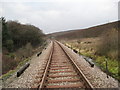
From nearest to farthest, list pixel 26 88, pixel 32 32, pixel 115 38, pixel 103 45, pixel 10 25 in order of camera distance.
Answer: pixel 26 88
pixel 115 38
pixel 103 45
pixel 10 25
pixel 32 32

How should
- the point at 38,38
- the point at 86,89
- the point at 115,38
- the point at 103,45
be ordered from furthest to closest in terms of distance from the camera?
the point at 38,38 → the point at 103,45 → the point at 115,38 → the point at 86,89

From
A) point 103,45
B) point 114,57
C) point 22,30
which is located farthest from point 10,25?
point 114,57

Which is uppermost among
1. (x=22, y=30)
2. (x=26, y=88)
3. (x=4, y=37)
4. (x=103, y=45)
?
(x=22, y=30)

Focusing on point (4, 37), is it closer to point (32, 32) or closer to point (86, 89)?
point (32, 32)

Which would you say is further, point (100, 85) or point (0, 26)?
point (0, 26)

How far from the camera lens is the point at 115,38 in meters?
10.9

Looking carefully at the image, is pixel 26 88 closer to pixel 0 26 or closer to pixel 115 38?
pixel 115 38

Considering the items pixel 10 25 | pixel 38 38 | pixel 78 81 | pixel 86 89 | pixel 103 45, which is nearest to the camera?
pixel 86 89

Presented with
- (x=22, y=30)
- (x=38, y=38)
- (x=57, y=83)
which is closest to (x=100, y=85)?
(x=57, y=83)

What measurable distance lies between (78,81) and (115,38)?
24.7ft

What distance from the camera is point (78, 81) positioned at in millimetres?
5023

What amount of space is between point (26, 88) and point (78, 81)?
2.11 metres

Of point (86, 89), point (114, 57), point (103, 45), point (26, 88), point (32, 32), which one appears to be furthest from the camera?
point (32, 32)

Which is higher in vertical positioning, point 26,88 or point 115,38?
point 115,38
